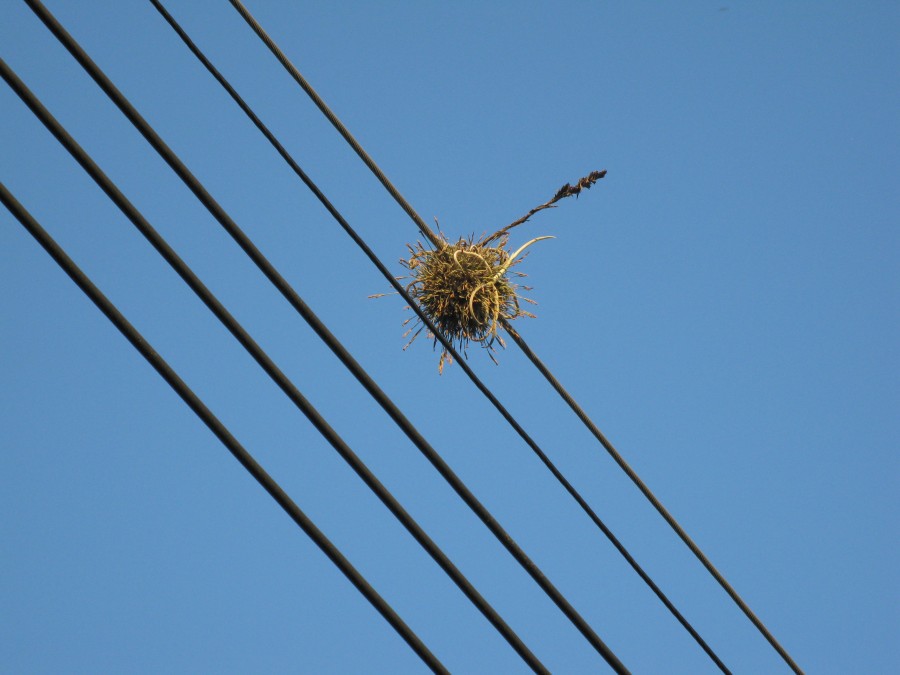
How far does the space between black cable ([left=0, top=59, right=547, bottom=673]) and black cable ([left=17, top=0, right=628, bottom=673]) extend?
18 cm

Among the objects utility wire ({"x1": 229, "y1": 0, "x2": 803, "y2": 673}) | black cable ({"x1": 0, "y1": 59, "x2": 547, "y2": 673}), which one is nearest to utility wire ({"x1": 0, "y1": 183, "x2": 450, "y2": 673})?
black cable ({"x1": 0, "y1": 59, "x2": 547, "y2": 673})

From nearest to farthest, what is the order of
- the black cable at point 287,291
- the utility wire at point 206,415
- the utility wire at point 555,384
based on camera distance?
the utility wire at point 206,415 → the black cable at point 287,291 → the utility wire at point 555,384

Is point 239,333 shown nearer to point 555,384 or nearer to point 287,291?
point 287,291

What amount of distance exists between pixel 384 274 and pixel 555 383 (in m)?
0.77

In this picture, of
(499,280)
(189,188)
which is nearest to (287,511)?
(189,188)

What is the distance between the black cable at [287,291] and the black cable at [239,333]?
7.1 inches

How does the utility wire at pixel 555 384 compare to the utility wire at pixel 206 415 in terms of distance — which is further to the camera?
the utility wire at pixel 555 384

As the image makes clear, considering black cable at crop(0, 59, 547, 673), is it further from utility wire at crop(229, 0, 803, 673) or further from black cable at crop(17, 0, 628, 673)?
utility wire at crop(229, 0, 803, 673)

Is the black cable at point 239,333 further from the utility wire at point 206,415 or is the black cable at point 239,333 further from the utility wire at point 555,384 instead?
the utility wire at point 555,384

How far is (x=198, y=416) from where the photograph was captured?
2750 millimetres

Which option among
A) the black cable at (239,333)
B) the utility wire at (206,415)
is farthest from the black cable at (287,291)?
the utility wire at (206,415)

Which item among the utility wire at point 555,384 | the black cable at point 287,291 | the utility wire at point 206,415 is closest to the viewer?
the utility wire at point 206,415

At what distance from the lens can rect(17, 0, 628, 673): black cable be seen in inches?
115

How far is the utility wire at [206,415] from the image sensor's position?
271 cm
